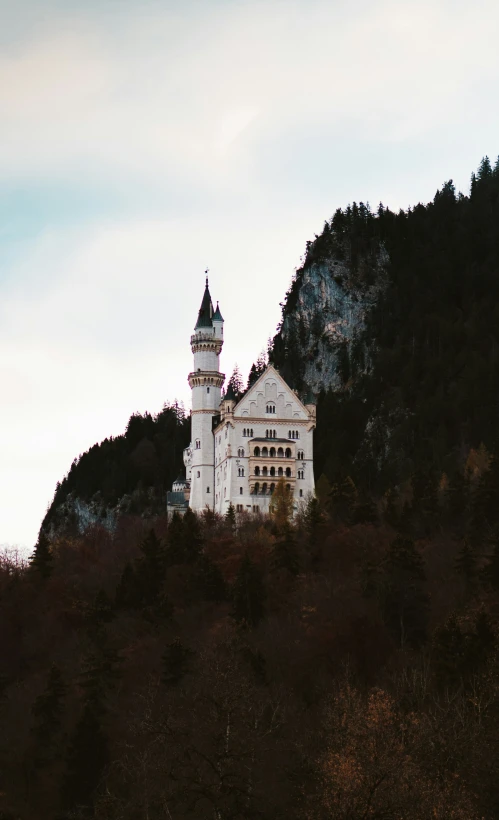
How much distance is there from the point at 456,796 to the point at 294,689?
71.7 feet

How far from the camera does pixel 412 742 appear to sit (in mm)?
45188

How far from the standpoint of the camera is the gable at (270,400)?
344ft

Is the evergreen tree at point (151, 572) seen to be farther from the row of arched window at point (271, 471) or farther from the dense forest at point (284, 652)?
the row of arched window at point (271, 471)

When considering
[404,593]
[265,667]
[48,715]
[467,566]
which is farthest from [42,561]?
[467,566]

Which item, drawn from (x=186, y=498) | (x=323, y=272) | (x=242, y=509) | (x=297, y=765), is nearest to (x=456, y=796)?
(x=297, y=765)

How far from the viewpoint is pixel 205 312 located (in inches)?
4338

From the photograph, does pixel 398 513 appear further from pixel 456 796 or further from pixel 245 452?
pixel 456 796

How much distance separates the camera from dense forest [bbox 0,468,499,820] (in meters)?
42.0

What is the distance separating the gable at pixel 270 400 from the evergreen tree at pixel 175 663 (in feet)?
137

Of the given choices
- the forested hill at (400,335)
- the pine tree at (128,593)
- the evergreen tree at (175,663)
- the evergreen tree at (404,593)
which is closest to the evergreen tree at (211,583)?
the pine tree at (128,593)

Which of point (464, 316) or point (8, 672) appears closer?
point (8, 672)

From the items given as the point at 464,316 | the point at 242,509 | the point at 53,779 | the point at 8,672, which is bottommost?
the point at 53,779

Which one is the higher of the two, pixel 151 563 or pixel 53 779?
pixel 151 563

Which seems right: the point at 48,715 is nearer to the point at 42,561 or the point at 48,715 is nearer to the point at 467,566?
the point at 42,561
